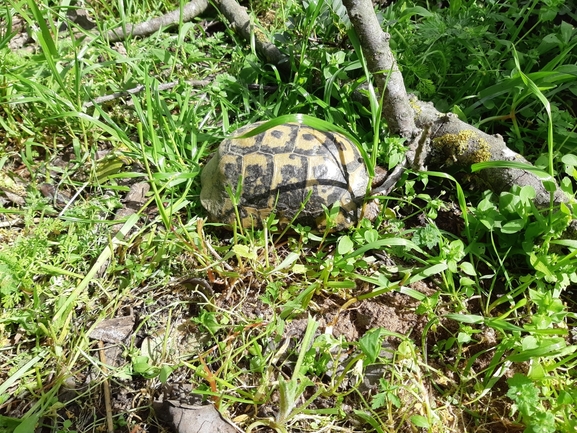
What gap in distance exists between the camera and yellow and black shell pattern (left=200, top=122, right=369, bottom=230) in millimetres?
2287

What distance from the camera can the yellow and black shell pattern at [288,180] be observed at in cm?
229

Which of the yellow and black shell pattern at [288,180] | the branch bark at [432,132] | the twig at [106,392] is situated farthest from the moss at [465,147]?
the twig at [106,392]

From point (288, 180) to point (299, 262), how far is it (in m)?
0.44

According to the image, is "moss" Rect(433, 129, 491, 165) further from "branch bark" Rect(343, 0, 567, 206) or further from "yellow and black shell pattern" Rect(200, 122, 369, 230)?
"yellow and black shell pattern" Rect(200, 122, 369, 230)

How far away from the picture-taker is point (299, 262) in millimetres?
2273

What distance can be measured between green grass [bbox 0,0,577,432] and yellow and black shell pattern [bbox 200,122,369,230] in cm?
12

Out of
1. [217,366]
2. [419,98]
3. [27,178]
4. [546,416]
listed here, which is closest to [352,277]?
[217,366]

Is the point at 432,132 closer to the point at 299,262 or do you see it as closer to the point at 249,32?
the point at 299,262

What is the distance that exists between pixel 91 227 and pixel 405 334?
172 centimetres

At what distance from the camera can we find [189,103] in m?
2.87

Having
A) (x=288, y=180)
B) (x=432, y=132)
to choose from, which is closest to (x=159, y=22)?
(x=288, y=180)

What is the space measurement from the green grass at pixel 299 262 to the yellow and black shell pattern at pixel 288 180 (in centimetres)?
12

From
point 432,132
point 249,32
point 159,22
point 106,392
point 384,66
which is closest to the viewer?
point 106,392

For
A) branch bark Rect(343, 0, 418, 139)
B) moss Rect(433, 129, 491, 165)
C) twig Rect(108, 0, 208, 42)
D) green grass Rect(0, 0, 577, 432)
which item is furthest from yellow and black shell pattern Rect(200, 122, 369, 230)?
twig Rect(108, 0, 208, 42)
